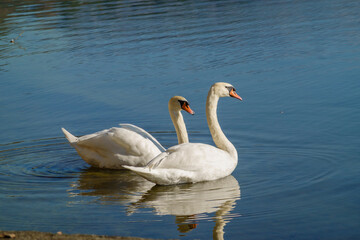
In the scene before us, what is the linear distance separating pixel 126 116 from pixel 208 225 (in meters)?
5.02

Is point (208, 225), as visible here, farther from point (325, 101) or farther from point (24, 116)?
point (24, 116)

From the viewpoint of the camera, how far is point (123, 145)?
837cm

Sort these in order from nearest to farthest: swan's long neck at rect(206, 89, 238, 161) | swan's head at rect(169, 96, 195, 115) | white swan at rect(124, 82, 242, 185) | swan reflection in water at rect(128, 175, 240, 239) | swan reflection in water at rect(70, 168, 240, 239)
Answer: swan reflection in water at rect(128, 175, 240, 239) → swan reflection in water at rect(70, 168, 240, 239) → white swan at rect(124, 82, 242, 185) → swan's long neck at rect(206, 89, 238, 161) → swan's head at rect(169, 96, 195, 115)

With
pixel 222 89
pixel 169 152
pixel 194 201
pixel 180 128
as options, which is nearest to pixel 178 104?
pixel 180 128

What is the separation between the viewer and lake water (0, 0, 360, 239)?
628 cm

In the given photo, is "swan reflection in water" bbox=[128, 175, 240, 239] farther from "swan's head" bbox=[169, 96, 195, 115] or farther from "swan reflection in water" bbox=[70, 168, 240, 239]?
"swan's head" bbox=[169, 96, 195, 115]

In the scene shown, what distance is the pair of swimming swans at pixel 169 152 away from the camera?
748 cm

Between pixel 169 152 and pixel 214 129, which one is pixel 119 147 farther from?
pixel 214 129

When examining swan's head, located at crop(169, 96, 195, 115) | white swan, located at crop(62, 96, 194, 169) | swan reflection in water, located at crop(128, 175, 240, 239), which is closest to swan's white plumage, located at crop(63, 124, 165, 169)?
white swan, located at crop(62, 96, 194, 169)

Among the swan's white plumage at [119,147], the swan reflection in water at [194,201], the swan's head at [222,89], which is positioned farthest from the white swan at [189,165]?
the swan's head at [222,89]

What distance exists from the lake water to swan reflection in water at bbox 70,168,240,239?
0.02m

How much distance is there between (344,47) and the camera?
14523 mm

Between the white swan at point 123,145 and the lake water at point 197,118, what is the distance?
21 centimetres

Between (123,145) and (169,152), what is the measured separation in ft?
3.19
